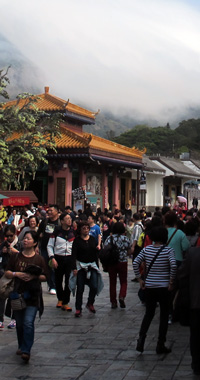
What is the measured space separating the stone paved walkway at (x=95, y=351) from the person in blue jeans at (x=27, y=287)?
287 millimetres

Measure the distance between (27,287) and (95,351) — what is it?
1.24m

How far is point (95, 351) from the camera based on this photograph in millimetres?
6965

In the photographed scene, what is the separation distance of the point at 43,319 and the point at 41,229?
8.69 feet

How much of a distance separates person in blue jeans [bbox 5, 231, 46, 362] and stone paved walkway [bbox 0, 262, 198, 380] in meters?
0.29

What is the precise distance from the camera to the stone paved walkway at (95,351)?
236 inches

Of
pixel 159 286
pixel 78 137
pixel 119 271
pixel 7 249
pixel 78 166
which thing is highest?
pixel 78 137

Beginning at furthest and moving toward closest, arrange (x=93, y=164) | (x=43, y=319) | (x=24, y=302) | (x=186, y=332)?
(x=93, y=164) → (x=43, y=319) → (x=186, y=332) → (x=24, y=302)

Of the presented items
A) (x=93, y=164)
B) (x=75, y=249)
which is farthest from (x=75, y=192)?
(x=75, y=249)

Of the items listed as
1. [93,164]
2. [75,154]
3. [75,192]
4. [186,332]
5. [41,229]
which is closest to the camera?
[186,332]

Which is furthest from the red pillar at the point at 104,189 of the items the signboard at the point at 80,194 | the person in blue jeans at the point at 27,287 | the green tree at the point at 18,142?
the person in blue jeans at the point at 27,287

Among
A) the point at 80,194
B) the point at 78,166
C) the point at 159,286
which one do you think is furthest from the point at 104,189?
Result: the point at 159,286

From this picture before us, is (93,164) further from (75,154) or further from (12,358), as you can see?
(12,358)

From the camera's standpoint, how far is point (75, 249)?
9.37 m

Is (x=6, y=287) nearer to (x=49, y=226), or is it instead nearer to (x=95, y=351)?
(x=95, y=351)
